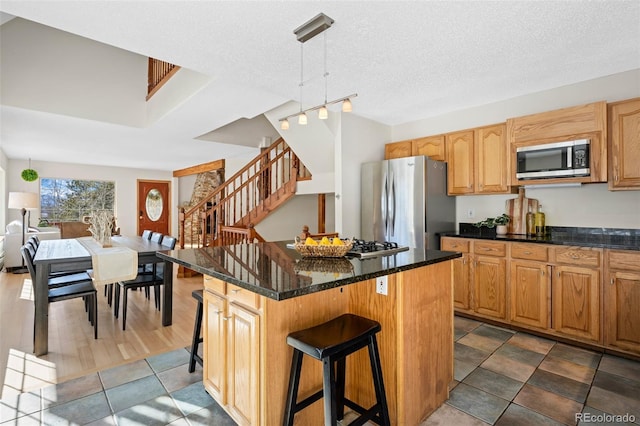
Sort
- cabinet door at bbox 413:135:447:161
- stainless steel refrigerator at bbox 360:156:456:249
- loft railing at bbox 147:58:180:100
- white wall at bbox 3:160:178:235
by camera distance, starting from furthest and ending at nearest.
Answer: white wall at bbox 3:160:178:235
loft railing at bbox 147:58:180:100
cabinet door at bbox 413:135:447:161
stainless steel refrigerator at bbox 360:156:456:249

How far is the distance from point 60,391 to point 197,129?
3.62 meters

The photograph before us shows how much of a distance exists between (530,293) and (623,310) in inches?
25.7

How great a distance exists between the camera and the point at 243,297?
167 centimetres

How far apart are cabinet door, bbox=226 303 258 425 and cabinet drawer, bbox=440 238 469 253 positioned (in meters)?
2.72

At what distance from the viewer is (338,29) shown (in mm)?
2189

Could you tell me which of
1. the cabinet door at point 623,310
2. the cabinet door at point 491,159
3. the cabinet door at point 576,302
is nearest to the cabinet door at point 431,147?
the cabinet door at point 491,159

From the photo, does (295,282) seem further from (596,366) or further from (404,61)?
(596,366)

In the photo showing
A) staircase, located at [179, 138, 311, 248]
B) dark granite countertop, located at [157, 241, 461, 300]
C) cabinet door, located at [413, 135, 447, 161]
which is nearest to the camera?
dark granite countertop, located at [157, 241, 461, 300]

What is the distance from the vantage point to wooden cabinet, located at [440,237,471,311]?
3557 mm

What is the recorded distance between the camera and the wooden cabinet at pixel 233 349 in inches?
62.3

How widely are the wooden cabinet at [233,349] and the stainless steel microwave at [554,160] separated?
3.08 metres

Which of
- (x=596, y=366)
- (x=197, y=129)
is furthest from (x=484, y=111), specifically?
(x=197, y=129)

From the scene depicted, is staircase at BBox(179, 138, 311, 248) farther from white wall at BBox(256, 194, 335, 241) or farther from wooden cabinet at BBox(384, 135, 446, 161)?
wooden cabinet at BBox(384, 135, 446, 161)

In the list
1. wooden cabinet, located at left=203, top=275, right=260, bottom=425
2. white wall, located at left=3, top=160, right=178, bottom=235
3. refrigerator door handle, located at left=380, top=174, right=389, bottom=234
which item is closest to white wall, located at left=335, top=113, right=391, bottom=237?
refrigerator door handle, located at left=380, top=174, right=389, bottom=234
